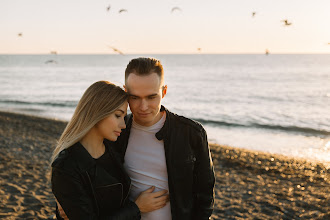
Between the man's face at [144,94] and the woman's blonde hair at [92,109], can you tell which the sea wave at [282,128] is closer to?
the man's face at [144,94]

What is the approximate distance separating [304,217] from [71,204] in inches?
251

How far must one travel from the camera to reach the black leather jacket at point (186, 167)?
262 cm

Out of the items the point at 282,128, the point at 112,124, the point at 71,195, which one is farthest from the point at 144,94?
the point at 282,128

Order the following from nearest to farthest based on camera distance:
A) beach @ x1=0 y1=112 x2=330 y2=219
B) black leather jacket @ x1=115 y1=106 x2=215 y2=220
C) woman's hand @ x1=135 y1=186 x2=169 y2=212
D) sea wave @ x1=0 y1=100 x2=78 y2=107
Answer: woman's hand @ x1=135 y1=186 x2=169 y2=212 → black leather jacket @ x1=115 y1=106 x2=215 y2=220 → beach @ x1=0 y1=112 x2=330 y2=219 → sea wave @ x1=0 y1=100 x2=78 y2=107

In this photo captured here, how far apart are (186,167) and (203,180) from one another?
0.20 meters

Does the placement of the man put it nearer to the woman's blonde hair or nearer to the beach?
the woman's blonde hair

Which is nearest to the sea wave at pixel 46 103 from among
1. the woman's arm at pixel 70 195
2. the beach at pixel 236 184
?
the beach at pixel 236 184

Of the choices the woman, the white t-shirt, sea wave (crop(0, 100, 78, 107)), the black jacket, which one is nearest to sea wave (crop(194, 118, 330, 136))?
sea wave (crop(0, 100, 78, 107))

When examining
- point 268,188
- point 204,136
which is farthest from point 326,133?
point 204,136

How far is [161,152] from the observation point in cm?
270

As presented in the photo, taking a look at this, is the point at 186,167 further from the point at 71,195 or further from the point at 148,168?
the point at 71,195

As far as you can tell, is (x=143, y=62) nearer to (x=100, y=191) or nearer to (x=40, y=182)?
(x=100, y=191)

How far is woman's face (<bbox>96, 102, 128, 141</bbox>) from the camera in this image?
2408 millimetres

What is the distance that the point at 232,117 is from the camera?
23.0m
